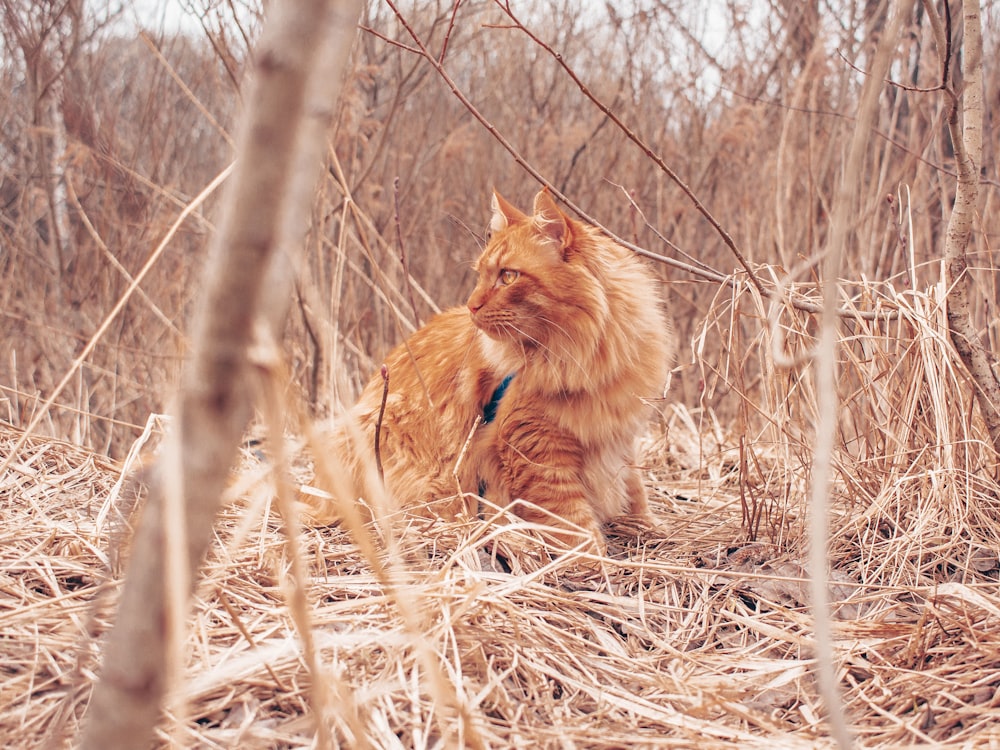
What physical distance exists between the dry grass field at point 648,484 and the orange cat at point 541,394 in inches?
6.0

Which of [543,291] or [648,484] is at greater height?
[543,291]

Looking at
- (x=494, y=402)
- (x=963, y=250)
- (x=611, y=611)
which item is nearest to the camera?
(x=611, y=611)

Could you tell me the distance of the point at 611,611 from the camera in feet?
4.70

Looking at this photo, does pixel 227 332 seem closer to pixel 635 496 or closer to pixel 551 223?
pixel 551 223

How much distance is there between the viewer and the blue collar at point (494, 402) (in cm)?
213

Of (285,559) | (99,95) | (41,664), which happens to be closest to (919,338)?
(285,559)

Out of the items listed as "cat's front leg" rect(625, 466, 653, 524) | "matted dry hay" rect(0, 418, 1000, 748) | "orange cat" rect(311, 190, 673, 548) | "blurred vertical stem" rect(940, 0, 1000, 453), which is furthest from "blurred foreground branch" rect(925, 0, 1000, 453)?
"cat's front leg" rect(625, 466, 653, 524)

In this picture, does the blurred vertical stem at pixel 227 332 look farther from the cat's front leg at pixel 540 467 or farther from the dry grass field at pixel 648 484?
the cat's front leg at pixel 540 467

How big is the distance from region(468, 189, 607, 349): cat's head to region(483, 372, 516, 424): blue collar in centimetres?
12

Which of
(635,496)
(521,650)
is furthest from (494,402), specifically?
(521,650)

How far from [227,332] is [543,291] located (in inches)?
62.5

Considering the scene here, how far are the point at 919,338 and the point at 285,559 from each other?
1.44 m

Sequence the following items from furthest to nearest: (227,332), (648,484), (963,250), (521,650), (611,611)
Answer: (648,484) → (963,250) → (611,611) → (521,650) → (227,332)

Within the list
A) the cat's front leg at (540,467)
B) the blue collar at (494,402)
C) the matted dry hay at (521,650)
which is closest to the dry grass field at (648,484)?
the matted dry hay at (521,650)
